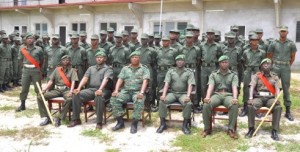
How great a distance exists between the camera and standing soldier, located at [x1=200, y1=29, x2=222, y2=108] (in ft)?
24.0

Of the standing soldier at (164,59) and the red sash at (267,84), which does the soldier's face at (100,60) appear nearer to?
the standing soldier at (164,59)

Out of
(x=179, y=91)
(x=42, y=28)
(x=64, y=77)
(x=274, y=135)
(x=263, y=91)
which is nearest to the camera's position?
(x=274, y=135)

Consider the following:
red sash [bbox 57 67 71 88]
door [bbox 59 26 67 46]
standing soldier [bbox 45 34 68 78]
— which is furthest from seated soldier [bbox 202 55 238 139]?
door [bbox 59 26 67 46]

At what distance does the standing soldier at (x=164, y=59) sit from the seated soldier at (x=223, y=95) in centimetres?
124

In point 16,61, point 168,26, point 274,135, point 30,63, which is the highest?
point 168,26

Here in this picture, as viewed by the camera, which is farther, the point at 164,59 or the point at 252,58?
the point at 164,59

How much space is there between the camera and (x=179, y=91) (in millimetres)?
6656

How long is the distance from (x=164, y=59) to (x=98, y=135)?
2272 mm

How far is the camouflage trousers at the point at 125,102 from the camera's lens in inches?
252

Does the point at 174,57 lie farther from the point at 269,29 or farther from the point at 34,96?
the point at 269,29

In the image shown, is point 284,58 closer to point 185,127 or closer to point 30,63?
point 185,127

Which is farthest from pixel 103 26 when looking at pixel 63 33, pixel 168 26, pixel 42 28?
pixel 42 28

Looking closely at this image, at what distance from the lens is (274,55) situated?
7.23 metres

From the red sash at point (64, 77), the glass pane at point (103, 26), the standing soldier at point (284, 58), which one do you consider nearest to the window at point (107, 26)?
the glass pane at point (103, 26)
